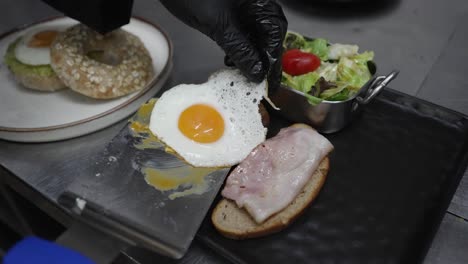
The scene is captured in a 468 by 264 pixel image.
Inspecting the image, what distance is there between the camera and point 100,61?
207cm

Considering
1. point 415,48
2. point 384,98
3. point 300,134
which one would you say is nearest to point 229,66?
point 300,134

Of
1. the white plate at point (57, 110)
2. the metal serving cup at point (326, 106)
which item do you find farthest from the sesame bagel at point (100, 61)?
the metal serving cup at point (326, 106)

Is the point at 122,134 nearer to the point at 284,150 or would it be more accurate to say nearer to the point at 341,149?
the point at 284,150

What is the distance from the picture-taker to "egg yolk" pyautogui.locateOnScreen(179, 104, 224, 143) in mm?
1613

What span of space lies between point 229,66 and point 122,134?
1.93 feet

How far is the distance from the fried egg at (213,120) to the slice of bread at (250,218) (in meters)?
0.19

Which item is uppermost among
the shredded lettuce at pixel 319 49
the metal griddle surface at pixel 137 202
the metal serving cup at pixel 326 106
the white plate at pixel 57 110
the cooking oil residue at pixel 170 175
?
the shredded lettuce at pixel 319 49

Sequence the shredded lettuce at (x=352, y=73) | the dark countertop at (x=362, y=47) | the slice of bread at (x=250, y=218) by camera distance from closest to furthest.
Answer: the slice of bread at (x=250, y=218)
the dark countertop at (x=362, y=47)
the shredded lettuce at (x=352, y=73)

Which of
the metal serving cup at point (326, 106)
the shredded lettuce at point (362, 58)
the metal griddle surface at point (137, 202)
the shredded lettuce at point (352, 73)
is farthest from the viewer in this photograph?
the shredded lettuce at point (362, 58)

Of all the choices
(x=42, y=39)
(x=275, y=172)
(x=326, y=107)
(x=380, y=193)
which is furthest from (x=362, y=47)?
(x=42, y=39)

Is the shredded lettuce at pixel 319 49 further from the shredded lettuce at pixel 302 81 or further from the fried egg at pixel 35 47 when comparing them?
the fried egg at pixel 35 47

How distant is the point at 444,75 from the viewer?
221cm

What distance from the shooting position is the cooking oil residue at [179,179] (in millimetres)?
1427

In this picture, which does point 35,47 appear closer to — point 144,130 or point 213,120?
point 144,130
